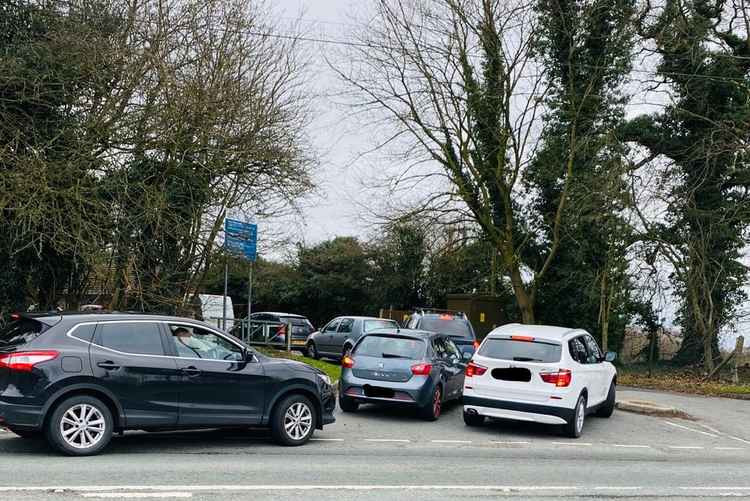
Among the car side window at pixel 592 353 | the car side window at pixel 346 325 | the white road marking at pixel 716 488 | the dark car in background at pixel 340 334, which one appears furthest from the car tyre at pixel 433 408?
the car side window at pixel 346 325

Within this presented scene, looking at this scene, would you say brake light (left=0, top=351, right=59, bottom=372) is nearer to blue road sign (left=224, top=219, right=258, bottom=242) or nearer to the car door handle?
the car door handle

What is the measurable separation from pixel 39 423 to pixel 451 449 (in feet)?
17.6

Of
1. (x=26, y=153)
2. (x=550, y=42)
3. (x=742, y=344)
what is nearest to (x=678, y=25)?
(x=550, y=42)

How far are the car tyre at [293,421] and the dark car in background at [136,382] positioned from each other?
0.5 inches

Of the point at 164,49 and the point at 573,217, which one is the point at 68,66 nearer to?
the point at 164,49

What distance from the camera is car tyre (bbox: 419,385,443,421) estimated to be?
13.4 m

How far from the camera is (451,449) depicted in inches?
434

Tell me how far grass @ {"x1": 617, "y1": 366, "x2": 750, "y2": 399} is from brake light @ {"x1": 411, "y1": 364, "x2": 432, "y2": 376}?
11.8 metres

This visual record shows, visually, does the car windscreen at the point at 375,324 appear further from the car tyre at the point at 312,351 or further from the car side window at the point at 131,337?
the car side window at the point at 131,337

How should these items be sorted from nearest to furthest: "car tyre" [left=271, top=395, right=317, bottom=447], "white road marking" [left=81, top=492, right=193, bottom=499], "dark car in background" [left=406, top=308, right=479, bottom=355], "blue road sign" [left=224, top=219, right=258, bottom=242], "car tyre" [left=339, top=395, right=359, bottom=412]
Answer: "white road marking" [left=81, top=492, right=193, bottom=499] → "car tyre" [left=271, top=395, right=317, bottom=447] → "car tyre" [left=339, top=395, right=359, bottom=412] → "blue road sign" [left=224, top=219, right=258, bottom=242] → "dark car in background" [left=406, top=308, right=479, bottom=355]

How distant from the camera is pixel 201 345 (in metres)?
9.99

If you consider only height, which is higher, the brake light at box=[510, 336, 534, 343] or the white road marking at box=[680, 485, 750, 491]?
the brake light at box=[510, 336, 534, 343]

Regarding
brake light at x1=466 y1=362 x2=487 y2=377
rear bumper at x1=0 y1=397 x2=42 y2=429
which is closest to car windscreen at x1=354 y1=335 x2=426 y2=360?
brake light at x1=466 y1=362 x2=487 y2=377

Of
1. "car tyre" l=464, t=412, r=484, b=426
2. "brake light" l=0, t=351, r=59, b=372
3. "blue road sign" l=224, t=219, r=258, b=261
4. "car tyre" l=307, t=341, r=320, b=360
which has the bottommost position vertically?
"car tyre" l=464, t=412, r=484, b=426
